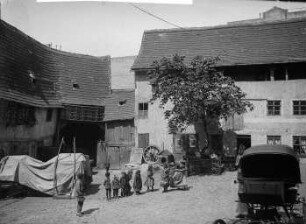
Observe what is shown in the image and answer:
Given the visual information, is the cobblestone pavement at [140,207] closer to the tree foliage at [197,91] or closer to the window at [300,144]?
the tree foliage at [197,91]

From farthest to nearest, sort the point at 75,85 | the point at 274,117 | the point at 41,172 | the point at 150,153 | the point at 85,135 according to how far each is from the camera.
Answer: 1. the point at 75,85
2. the point at 85,135
3. the point at 150,153
4. the point at 274,117
5. the point at 41,172

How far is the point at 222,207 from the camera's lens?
14.4m

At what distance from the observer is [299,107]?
24.5 meters

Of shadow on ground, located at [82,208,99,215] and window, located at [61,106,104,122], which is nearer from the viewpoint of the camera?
shadow on ground, located at [82,208,99,215]

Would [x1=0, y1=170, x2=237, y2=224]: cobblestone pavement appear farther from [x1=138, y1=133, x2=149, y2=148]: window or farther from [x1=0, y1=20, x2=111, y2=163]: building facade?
[x1=138, y1=133, x2=149, y2=148]: window

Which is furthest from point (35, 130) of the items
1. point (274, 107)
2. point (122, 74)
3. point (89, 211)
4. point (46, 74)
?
point (274, 107)

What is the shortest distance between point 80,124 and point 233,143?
14296 mm

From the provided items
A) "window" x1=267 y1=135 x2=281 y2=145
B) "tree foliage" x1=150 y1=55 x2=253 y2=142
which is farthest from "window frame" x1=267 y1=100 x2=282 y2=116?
"tree foliage" x1=150 y1=55 x2=253 y2=142

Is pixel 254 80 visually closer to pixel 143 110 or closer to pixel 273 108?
pixel 273 108

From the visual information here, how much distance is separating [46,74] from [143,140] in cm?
1086

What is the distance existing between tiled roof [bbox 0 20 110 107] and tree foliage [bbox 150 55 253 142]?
35.0 feet

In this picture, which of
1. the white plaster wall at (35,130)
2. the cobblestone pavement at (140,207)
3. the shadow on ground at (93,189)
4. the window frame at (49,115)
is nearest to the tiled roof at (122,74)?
the window frame at (49,115)

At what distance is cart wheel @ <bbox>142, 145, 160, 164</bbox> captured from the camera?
26719mm

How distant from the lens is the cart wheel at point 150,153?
87.7 ft
